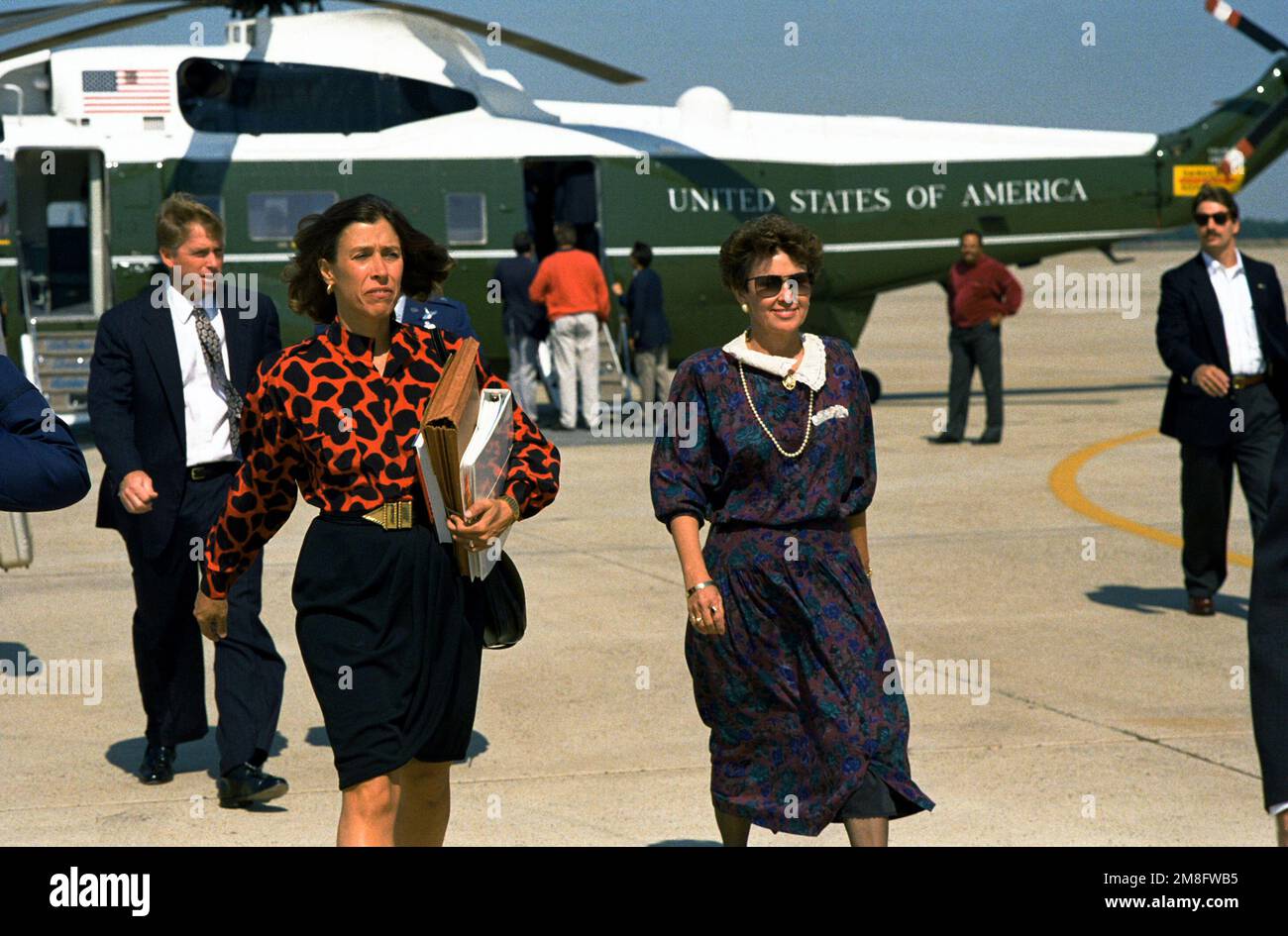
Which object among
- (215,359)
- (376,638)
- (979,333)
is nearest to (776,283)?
(376,638)

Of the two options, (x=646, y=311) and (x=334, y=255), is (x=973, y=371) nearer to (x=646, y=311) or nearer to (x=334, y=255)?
(x=646, y=311)

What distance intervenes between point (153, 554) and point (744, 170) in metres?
11.7

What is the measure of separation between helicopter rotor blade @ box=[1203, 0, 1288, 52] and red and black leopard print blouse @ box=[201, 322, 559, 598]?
50.1 feet

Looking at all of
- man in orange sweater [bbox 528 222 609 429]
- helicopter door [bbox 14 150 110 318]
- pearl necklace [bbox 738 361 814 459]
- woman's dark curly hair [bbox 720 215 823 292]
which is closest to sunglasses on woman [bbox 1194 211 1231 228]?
woman's dark curly hair [bbox 720 215 823 292]

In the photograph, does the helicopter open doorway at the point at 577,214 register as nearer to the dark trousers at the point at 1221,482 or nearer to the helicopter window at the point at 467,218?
the helicopter window at the point at 467,218

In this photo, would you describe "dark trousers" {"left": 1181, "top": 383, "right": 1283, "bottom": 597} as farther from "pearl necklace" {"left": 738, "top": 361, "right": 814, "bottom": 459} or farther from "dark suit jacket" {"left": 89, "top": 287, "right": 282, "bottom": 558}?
"dark suit jacket" {"left": 89, "top": 287, "right": 282, "bottom": 558}

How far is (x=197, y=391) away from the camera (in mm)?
5695

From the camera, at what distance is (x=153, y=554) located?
569 centimetres

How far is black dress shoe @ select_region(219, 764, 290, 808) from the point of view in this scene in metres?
5.44

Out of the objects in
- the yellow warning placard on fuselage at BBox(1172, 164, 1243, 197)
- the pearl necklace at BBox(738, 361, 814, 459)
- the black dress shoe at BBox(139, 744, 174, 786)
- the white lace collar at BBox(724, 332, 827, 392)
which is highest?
the yellow warning placard on fuselage at BBox(1172, 164, 1243, 197)

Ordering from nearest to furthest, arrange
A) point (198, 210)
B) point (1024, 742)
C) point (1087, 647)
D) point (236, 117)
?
point (198, 210) → point (1024, 742) → point (1087, 647) → point (236, 117)

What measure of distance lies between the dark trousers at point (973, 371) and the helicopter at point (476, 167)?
1790mm
